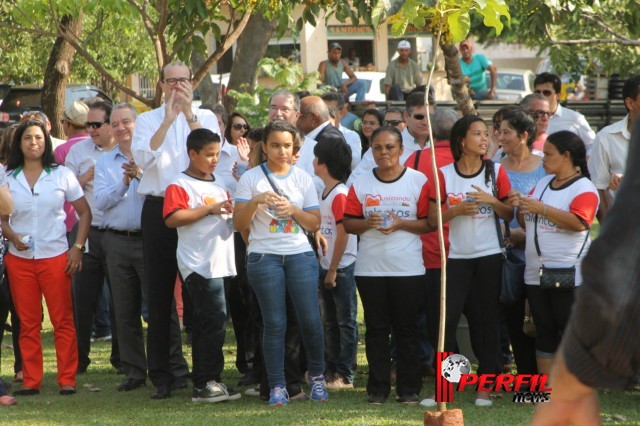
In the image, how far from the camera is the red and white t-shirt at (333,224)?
8.05m

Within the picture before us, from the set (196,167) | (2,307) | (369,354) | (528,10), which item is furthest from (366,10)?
(2,307)

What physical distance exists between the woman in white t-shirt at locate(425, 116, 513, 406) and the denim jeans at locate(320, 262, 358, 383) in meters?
0.94

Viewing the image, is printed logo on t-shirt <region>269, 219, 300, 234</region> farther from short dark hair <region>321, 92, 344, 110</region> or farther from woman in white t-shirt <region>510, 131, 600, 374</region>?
short dark hair <region>321, 92, 344, 110</region>

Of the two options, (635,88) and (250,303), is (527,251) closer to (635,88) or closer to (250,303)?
(635,88)

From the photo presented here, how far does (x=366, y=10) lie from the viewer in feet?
28.1

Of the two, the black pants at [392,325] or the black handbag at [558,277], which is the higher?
the black handbag at [558,277]

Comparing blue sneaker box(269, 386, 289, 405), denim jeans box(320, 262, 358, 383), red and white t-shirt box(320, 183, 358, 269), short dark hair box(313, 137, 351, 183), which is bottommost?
blue sneaker box(269, 386, 289, 405)

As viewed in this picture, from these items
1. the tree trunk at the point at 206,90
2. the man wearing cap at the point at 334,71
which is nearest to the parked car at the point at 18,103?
the tree trunk at the point at 206,90

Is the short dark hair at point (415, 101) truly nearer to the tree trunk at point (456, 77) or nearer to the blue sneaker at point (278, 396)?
the tree trunk at point (456, 77)

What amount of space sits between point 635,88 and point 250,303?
11.3 feet

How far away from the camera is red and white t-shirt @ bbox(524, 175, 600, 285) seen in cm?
712

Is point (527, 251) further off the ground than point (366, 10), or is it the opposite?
point (366, 10)

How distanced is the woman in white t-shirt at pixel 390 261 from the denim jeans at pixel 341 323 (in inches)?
24.4

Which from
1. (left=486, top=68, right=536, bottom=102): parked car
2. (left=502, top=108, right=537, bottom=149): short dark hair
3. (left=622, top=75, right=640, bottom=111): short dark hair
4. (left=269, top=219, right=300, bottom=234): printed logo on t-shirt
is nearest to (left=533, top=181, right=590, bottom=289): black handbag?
(left=502, top=108, right=537, bottom=149): short dark hair
